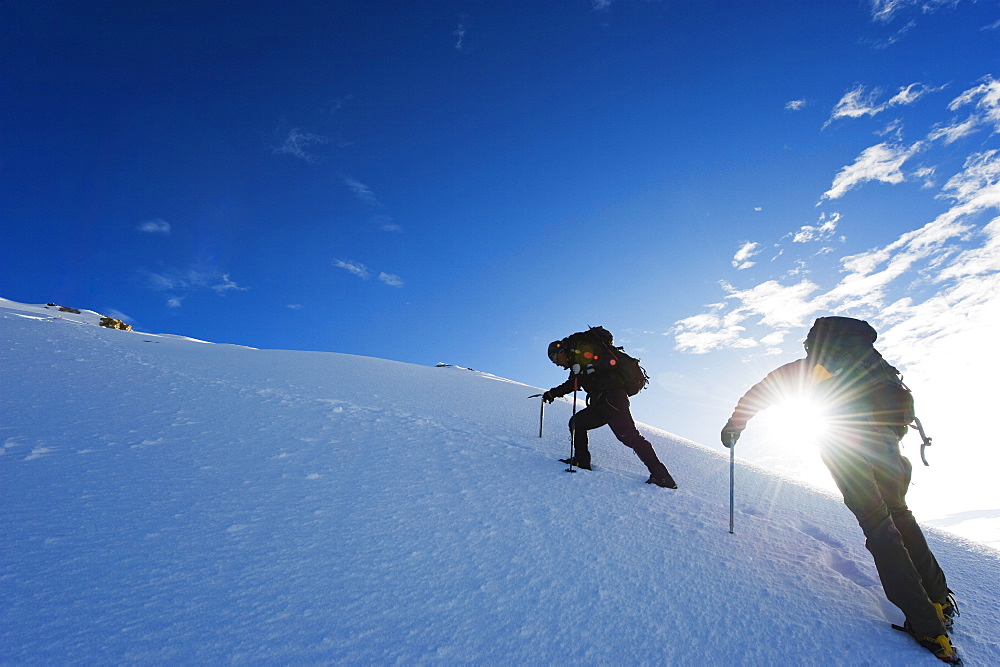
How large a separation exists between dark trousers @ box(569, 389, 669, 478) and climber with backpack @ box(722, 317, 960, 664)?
194 centimetres

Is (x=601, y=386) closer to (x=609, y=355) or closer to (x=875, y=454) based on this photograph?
(x=609, y=355)

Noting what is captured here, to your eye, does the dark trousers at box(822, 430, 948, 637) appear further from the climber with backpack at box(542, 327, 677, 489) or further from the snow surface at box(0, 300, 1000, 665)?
the climber with backpack at box(542, 327, 677, 489)

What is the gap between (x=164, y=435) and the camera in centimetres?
497

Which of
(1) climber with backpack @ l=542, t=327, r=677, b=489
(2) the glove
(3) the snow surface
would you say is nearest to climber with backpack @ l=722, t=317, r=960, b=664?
(3) the snow surface

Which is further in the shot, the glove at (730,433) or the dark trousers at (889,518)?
the glove at (730,433)

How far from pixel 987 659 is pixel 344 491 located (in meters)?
4.28

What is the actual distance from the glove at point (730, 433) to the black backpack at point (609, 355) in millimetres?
1576

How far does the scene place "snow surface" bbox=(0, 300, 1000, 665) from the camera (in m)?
2.13

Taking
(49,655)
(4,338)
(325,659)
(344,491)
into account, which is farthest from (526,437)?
(4,338)

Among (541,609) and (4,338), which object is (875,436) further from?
(4,338)

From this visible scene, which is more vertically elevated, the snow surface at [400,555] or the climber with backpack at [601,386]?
the climber with backpack at [601,386]

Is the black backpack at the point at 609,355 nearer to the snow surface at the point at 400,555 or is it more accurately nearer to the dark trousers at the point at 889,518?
the snow surface at the point at 400,555

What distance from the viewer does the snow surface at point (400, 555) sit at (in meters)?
2.13

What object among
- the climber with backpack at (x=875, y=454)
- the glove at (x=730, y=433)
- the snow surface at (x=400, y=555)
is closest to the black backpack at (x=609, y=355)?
the snow surface at (x=400, y=555)
